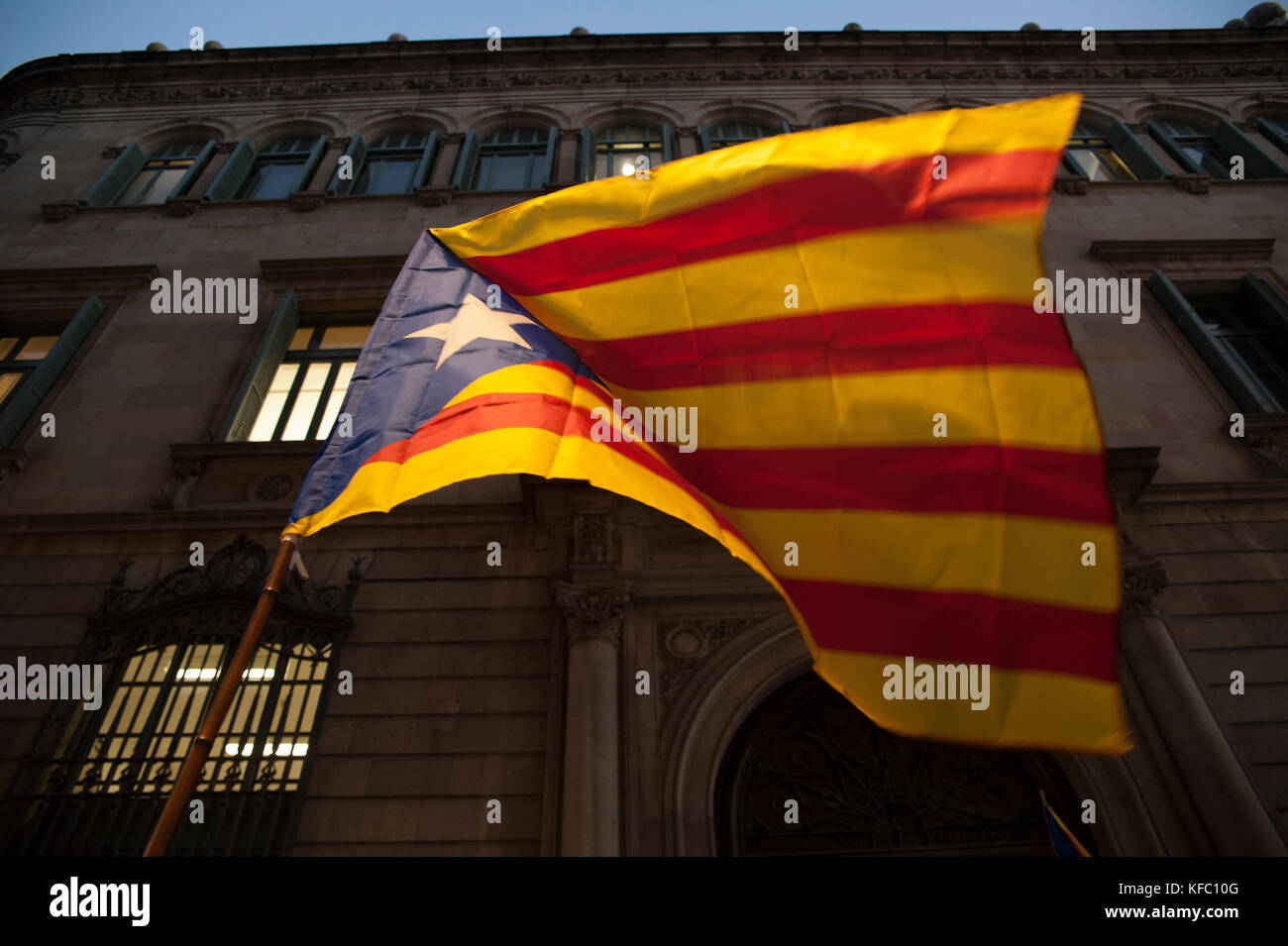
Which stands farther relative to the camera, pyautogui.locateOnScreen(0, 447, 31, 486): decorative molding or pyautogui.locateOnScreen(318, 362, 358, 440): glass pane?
pyautogui.locateOnScreen(318, 362, 358, 440): glass pane

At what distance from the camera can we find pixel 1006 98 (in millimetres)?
16281

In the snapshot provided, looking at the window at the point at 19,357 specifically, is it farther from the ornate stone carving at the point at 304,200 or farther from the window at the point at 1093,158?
the window at the point at 1093,158

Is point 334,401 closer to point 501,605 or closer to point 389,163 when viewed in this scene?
point 501,605

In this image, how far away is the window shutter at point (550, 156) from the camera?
1458cm

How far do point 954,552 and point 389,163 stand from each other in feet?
49.2

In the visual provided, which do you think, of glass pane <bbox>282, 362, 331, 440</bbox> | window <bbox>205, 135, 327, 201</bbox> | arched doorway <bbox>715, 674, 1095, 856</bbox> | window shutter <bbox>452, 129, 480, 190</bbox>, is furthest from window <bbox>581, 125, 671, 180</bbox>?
arched doorway <bbox>715, 674, 1095, 856</bbox>

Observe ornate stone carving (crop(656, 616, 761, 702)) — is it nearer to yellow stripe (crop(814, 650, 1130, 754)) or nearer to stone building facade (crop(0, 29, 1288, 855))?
stone building facade (crop(0, 29, 1288, 855))

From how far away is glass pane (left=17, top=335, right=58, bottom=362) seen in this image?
11547 mm

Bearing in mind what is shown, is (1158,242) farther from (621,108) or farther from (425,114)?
(425,114)

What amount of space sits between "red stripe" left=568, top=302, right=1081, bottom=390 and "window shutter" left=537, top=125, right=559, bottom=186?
10.3 m

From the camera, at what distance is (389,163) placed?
15359mm

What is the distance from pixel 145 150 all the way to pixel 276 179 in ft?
10.6

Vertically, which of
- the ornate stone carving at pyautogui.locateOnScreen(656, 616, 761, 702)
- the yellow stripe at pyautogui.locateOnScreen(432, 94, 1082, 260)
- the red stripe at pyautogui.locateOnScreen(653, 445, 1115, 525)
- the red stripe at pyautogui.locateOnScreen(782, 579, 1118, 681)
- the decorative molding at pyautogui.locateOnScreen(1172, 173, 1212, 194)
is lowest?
the red stripe at pyautogui.locateOnScreen(782, 579, 1118, 681)

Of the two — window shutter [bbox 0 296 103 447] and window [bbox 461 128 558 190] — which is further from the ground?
window [bbox 461 128 558 190]
